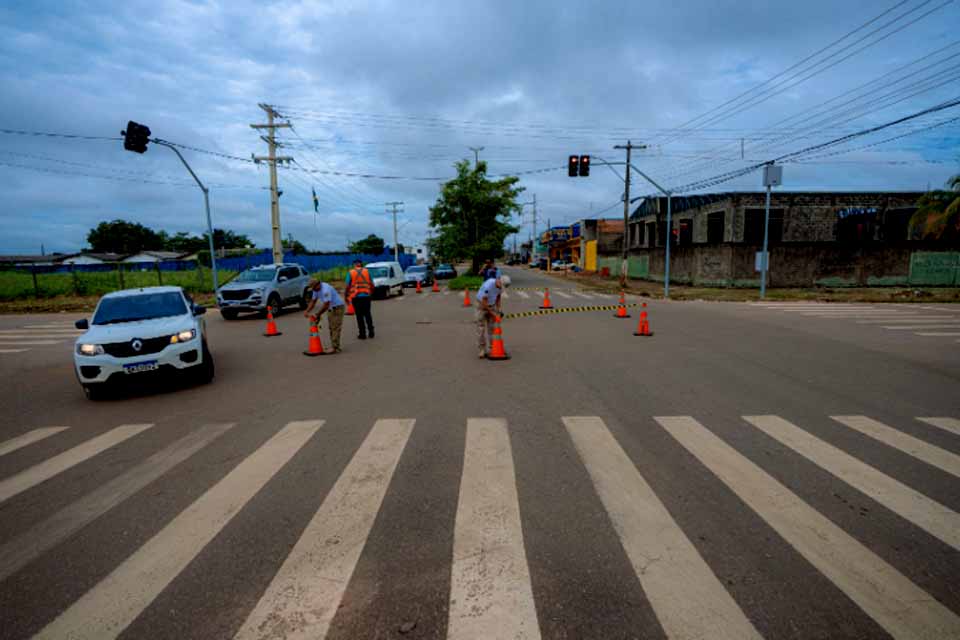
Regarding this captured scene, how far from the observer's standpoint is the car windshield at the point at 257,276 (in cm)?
1833

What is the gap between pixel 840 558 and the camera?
3.02m

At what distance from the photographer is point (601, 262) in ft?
182

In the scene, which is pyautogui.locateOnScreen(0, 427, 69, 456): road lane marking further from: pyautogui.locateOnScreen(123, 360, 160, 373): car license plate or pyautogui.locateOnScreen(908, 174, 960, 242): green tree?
pyautogui.locateOnScreen(908, 174, 960, 242): green tree

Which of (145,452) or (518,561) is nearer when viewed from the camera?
(518,561)

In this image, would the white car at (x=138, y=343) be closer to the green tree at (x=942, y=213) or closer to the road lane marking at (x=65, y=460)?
the road lane marking at (x=65, y=460)

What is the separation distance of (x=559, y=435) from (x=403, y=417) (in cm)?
190

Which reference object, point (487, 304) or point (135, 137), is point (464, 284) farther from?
point (487, 304)

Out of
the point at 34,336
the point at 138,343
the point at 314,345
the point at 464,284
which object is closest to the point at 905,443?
the point at 314,345

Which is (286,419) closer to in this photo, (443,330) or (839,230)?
(443,330)

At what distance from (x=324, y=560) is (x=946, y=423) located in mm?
6797

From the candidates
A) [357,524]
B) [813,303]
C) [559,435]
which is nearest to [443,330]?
[559,435]

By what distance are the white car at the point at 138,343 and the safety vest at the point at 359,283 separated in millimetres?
3967

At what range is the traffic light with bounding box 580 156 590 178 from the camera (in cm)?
2364

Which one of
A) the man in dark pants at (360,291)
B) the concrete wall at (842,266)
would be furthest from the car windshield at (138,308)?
the concrete wall at (842,266)
